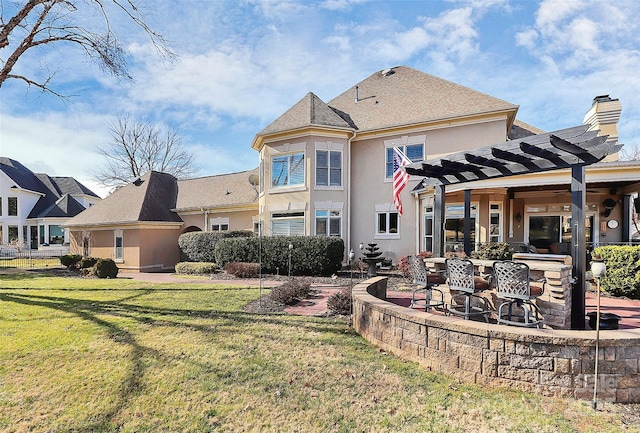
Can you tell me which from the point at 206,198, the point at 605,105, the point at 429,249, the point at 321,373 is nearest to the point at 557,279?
the point at 321,373

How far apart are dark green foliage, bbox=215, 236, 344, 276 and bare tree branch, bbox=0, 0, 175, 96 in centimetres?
814

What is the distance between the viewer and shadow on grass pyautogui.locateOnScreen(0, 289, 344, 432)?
3.99 meters

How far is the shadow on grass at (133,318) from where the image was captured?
3988mm

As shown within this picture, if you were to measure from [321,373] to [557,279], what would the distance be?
3.96 m

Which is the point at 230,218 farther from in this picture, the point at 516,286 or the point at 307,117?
the point at 516,286

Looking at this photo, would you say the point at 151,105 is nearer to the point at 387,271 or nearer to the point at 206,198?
the point at 206,198

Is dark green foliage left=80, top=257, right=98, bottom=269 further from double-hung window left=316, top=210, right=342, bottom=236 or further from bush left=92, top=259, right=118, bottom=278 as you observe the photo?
double-hung window left=316, top=210, right=342, bottom=236

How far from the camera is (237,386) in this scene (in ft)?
13.1

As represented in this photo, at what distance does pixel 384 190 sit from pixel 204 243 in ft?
32.4

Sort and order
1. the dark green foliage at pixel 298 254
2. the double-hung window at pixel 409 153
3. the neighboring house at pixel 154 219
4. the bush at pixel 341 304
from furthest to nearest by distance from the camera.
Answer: the neighboring house at pixel 154 219
the double-hung window at pixel 409 153
the dark green foliage at pixel 298 254
the bush at pixel 341 304

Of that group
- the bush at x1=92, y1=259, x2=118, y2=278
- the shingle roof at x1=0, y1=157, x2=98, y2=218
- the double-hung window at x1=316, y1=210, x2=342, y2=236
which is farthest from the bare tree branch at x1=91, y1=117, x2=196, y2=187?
the double-hung window at x1=316, y1=210, x2=342, y2=236

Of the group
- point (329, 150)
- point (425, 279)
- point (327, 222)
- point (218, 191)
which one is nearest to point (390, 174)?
point (329, 150)

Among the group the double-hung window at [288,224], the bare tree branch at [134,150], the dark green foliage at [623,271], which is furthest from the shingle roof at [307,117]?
the bare tree branch at [134,150]

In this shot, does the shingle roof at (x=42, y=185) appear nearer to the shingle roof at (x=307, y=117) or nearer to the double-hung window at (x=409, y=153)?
the shingle roof at (x=307, y=117)
